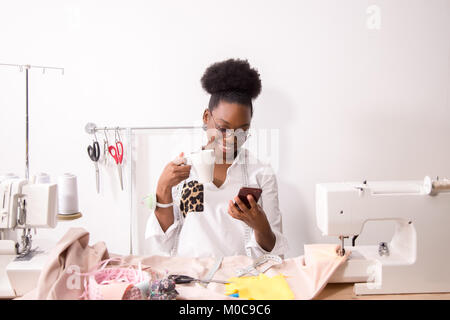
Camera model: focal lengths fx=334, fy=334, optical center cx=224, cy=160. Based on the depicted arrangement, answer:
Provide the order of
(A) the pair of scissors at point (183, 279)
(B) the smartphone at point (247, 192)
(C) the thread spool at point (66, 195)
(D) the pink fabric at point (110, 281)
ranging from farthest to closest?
(C) the thread spool at point (66, 195) < (B) the smartphone at point (247, 192) < (A) the pair of scissors at point (183, 279) < (D) the pink fabric at point (110, 281)

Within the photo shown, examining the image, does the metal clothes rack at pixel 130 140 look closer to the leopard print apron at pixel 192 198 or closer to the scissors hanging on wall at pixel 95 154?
the scissors hanging on wall at pixel 95 154

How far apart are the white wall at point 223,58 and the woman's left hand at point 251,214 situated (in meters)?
0.34

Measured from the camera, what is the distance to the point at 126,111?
1411mm

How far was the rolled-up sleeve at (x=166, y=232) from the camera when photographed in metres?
1.24

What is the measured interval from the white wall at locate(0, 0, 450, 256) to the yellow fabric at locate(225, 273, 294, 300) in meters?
0.63

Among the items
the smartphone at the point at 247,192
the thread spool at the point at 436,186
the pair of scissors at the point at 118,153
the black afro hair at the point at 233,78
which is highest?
the black afro hair at the point at 233,78

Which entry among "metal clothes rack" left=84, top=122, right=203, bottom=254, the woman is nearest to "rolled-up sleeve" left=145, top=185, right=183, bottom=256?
the woman

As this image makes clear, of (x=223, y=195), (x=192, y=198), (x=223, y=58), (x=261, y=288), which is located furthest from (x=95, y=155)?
(x=261, y=288)

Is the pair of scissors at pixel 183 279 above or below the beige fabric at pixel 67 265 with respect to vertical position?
below

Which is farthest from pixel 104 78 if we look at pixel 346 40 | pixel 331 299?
pixel 331 299

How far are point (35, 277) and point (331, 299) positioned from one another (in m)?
0.78

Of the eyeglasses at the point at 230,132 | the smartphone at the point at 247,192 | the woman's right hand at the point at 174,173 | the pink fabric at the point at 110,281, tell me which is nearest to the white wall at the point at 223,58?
the eyeglasses at the point at 230,132

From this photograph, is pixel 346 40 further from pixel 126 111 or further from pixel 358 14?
pixel 126 111

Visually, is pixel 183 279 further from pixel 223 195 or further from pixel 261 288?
pixel 223 195
